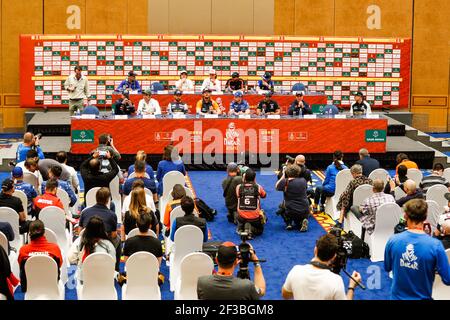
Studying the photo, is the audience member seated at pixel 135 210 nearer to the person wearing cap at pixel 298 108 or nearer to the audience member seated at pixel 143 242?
the audience member seated at pixel 143 242

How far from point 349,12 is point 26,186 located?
15.9m

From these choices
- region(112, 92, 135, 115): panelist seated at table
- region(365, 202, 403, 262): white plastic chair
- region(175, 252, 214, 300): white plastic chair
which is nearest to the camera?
region(175, 252, 214, 300): white plastic chair

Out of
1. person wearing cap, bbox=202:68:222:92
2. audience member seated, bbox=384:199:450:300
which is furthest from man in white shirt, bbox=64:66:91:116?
audience member seated, bbox=384:199:450:300

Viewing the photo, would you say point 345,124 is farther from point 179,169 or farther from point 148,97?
point 179,169

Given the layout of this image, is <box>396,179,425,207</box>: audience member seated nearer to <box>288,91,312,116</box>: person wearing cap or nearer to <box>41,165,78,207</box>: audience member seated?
<box>41,165,78,207</box>: audience member seated

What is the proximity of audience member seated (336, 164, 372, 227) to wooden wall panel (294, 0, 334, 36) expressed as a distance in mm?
12887

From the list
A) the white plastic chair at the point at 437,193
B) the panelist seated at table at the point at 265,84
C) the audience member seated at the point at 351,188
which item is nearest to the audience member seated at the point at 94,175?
the audience member seated at the point at 351,188

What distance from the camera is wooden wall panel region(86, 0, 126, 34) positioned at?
81.7 feet

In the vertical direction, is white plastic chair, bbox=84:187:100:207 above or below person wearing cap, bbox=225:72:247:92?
below

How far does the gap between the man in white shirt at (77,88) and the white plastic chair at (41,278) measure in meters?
13.6

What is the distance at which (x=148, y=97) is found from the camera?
20.3m

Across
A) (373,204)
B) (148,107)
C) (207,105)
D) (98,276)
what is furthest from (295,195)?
(148,107)
